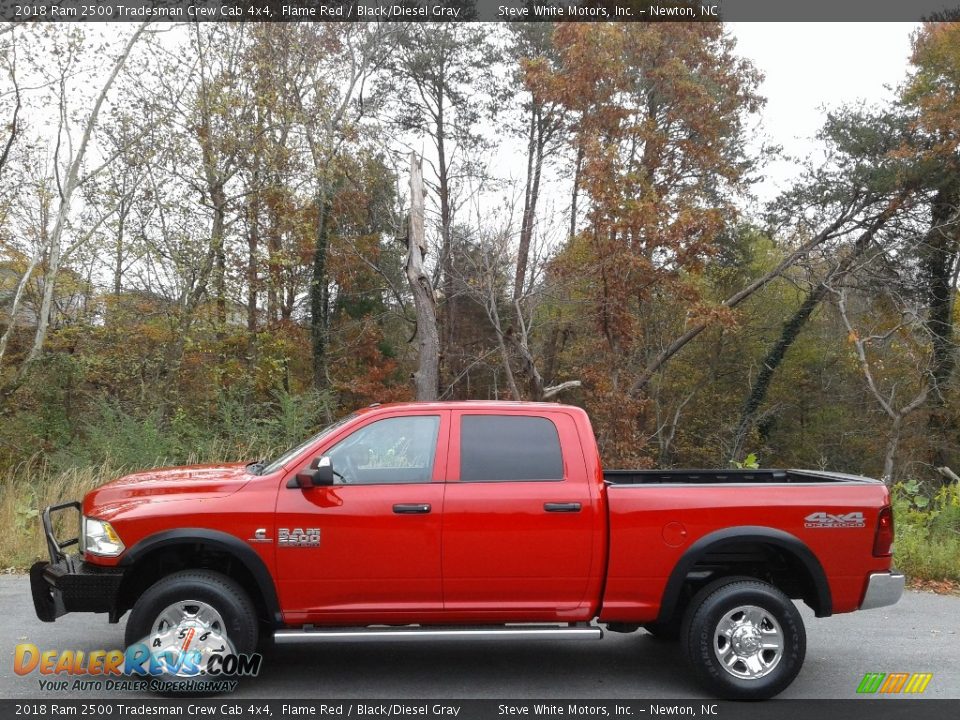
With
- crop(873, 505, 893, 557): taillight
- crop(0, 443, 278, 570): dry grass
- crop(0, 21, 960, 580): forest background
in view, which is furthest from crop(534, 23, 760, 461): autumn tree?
crop(873, 505, 893, 557): taillight

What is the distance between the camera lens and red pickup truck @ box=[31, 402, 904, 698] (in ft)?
18.4

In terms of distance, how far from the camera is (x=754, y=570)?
6.25 m

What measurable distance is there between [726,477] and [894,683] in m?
1.75

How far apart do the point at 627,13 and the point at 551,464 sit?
22.0 m

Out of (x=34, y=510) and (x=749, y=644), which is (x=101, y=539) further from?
(x=34, y=510)

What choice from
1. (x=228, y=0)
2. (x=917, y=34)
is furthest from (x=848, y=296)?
(x=228, y=0)

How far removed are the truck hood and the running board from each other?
3.16ft

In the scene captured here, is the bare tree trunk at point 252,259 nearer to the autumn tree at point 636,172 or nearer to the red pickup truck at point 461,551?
the autumn tree at point 636,172

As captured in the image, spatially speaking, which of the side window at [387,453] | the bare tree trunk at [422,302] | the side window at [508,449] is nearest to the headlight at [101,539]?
the side window at [387,453]

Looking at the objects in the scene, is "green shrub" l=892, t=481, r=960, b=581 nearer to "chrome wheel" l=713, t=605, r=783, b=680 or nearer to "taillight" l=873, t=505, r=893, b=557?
"taillight" l=873, t=505, r=893, b=557

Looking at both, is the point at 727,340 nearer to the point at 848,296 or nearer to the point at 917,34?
the point at 848,296

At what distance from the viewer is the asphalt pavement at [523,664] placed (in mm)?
5887

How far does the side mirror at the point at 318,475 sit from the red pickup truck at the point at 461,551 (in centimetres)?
1

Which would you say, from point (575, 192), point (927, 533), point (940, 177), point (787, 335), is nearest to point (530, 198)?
point (575, 192)
